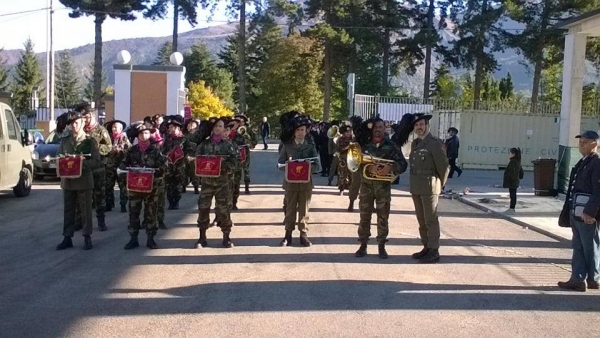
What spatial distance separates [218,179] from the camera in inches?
395

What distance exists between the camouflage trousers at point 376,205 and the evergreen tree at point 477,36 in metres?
32.4

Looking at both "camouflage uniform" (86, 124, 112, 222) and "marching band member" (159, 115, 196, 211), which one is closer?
"camouflage uniform" (86, 124, 112, 222)

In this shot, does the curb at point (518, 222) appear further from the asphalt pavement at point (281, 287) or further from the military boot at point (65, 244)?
the military boot at point (65, 244)

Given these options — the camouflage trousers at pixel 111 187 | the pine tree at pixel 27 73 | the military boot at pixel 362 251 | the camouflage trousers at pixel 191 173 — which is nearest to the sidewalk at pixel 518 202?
the military boot at pixel 362 251

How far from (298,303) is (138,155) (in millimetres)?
3954

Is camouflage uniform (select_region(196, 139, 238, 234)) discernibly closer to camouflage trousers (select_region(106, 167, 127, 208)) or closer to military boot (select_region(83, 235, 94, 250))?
military boot (select_region(83, 235, 94, 250))

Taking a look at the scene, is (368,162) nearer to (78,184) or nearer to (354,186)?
(78,184)

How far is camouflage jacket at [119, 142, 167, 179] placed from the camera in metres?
10.0

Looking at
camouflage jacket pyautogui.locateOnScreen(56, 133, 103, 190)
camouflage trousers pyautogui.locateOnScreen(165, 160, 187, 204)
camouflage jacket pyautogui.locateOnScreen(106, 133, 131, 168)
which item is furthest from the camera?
camouflage trousers pyautogui.locateOnScreen(165, 160, 187, 204)

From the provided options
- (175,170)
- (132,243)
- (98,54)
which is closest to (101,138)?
(132,243)

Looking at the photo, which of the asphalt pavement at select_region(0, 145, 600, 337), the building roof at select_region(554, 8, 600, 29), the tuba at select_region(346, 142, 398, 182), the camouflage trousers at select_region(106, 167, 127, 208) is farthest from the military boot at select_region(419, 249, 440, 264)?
the building roof at select_region(554, 8, 600, 29)

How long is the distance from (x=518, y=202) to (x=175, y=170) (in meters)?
8.47

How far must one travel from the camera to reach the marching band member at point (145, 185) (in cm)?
985

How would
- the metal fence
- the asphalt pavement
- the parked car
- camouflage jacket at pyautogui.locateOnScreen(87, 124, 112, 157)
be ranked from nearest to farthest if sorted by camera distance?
the asphalt pavement, camouflage jacket at pyautogui.locateOnScreen(87, 124, 112, 157), the parked car, the metal fence
